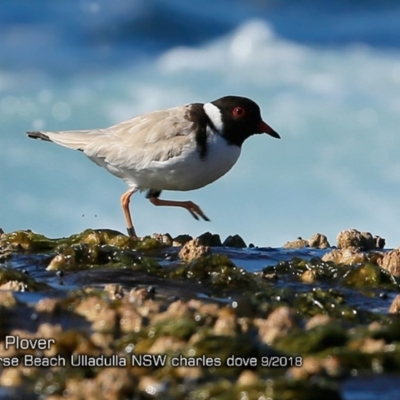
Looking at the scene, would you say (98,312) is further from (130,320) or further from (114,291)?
(114,291)

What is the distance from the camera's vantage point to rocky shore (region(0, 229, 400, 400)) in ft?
16.0

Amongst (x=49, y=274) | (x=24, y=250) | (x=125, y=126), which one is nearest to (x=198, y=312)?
(x=49, y=274)

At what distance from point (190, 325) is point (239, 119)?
6495 mm

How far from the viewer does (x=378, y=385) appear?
4945mm

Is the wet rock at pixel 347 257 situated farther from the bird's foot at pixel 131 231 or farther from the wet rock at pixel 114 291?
the bird's foot at pixel 131 231

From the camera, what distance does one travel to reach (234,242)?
11070 mm

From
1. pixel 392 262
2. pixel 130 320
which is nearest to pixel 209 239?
pixel 392 262

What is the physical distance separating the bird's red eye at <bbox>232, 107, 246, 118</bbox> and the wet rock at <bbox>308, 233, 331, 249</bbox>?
74.4 inches

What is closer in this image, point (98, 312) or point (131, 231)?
point (98, 312)

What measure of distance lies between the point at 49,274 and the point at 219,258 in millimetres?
1672

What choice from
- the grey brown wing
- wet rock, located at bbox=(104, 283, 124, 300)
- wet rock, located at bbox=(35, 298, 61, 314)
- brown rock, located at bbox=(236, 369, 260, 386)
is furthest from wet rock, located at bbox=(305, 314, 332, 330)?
the grey brown wing

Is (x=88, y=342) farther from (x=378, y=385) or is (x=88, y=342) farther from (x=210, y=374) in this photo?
(x=378, y=385)

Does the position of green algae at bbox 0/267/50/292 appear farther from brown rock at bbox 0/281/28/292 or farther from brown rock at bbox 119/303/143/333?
brown rock at bbox 119/303/143/333

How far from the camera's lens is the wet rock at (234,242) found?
435 inches
